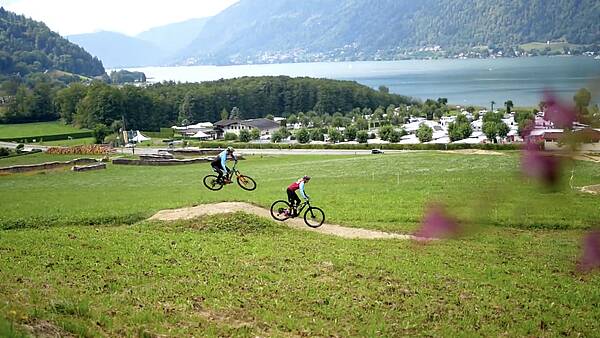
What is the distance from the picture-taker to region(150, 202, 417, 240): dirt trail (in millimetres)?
22984

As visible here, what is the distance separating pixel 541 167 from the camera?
Answer: 252 centimetres

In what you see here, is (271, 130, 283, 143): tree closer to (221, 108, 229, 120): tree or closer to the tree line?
the tree line

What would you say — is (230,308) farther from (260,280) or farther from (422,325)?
(422,325)

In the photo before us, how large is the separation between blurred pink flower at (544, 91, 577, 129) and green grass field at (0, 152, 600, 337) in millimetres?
326

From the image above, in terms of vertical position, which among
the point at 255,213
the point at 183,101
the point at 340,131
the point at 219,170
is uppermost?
the point at 183,101

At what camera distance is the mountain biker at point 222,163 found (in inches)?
939

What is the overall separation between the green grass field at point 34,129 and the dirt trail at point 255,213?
94761mm

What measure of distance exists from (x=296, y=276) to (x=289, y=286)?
0.92m

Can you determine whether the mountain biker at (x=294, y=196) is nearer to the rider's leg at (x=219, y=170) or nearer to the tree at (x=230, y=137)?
the rider's leg at (x=219, y=170)

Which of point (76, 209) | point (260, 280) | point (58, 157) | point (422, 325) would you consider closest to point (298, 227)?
point (260, 280)

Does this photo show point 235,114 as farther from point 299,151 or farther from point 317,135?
point 299,151

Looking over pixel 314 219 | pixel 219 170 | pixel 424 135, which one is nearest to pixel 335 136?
pixel 424 135

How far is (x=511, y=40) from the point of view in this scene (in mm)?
6398

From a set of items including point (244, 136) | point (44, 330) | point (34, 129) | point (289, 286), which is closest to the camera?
point (44, 330)
